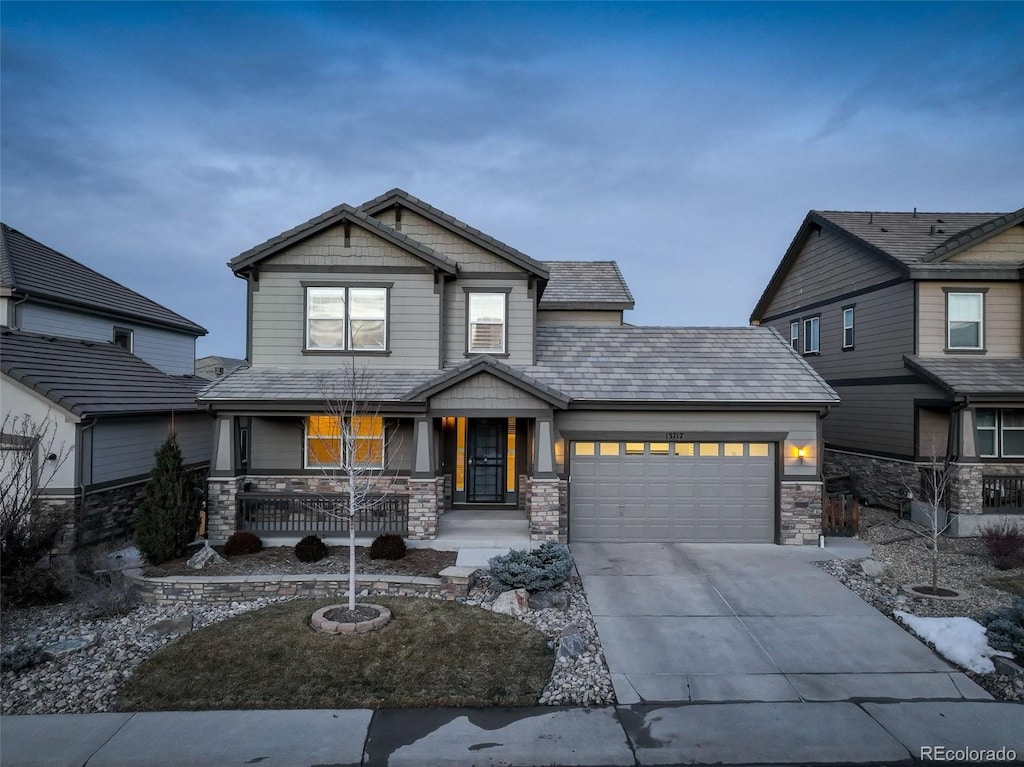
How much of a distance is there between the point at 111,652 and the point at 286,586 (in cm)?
251

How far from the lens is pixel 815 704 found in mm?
5840

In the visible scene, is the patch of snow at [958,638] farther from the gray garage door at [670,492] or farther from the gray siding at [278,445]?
the gray siding at [278,445]

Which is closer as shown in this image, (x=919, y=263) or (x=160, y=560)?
(x=160, y=560)

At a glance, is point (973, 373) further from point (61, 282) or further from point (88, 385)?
point (61, 282)

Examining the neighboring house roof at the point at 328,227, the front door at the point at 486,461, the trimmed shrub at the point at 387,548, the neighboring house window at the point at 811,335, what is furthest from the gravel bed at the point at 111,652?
the neighboring house window at the point at 811,335

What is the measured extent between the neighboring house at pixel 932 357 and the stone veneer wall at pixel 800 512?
13.4 feet

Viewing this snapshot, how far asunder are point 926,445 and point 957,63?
58.0ft

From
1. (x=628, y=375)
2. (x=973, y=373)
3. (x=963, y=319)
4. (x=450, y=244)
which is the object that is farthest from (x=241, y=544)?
(x=963, y=319)

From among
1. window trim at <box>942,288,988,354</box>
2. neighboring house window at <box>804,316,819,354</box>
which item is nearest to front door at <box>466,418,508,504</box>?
window trim at <box>942,288,988,354</box>

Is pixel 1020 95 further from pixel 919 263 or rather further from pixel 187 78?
pixel 187 78

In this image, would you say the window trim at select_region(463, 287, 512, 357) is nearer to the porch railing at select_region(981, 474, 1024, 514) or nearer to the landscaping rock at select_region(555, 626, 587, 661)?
the landscaping rock at select_region(555, 626, 587, 661)

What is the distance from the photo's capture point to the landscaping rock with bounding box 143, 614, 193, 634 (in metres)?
7.51

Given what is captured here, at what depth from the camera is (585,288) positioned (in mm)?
17734

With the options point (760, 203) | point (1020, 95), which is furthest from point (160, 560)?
point (760, 203)
